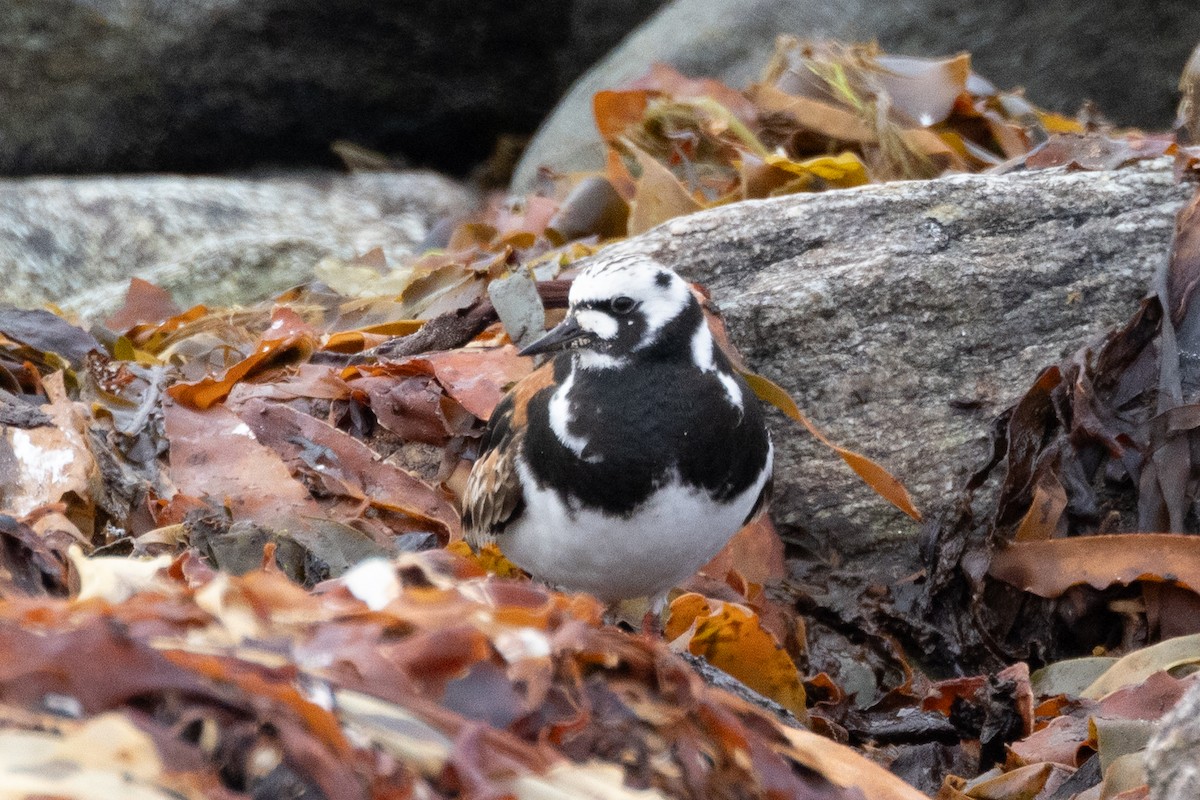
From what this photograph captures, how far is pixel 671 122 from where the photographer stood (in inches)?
151

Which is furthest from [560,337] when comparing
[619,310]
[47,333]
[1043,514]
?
[47,333]

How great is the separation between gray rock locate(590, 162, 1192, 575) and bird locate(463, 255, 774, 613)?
362mm

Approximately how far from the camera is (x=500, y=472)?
246cm

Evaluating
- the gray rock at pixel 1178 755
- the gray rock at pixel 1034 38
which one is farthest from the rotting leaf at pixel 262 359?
the gray rock at pixel 1034 38

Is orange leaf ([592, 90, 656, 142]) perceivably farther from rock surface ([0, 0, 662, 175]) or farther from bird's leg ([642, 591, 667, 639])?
rock surface ([0, 0, 662, 175])

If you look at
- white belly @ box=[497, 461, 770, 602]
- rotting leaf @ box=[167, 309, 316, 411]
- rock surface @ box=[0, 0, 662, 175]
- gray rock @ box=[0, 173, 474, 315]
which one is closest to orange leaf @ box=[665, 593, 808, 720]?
white belly @ box=[497, 461, 770, 602]

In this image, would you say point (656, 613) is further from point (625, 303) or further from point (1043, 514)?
point (1043, 514)

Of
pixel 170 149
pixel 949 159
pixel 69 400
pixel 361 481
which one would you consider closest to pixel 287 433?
pixel 361 481

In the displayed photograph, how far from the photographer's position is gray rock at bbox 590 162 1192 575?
2793 mm

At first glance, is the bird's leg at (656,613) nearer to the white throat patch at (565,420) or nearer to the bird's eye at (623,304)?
the white throat patch at (565,420)

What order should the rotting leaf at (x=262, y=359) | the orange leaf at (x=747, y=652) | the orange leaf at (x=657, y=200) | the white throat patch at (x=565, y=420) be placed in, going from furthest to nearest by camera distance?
the orange leaf at (x=657, y=200), the rotting leaf at (x=262, y=359), the white throat patch at (x=565, y=420), the orange leaf at (x=747, y=652)

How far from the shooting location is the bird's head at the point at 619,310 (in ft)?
7.78

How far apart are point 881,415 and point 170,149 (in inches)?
163

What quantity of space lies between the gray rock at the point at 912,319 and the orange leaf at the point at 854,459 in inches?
3.3
